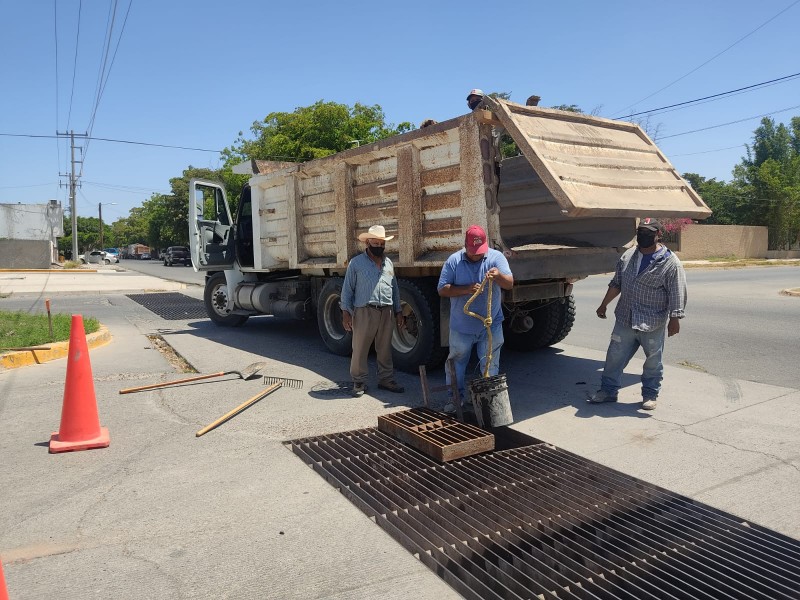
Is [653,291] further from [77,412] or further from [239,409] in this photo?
[77,412]

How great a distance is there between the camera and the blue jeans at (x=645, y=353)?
5.53 meters

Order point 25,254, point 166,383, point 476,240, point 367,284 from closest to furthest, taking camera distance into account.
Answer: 1. point 476,240
2. point 367,284
3. point 166,383
4. point 25,254

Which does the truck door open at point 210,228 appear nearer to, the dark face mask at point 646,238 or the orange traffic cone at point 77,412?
the orange traffic cone at point 77,412

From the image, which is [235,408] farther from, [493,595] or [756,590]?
[756,590]

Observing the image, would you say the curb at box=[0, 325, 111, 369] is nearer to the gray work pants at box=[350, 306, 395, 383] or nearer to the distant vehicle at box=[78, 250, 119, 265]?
the gray work pants at box=[350, 306, 395, 383]

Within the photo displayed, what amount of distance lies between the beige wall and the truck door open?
36.8 meters

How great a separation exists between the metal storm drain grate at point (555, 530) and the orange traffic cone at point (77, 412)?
1.62 m

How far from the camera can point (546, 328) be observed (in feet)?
26.7

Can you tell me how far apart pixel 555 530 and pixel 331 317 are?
5.39 meters

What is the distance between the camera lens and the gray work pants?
6234mm

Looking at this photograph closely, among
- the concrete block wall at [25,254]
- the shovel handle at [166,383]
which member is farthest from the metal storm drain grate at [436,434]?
the concrete block wall at [25,254]

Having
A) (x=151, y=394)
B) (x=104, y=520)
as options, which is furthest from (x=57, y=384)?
(x=104, y=520)

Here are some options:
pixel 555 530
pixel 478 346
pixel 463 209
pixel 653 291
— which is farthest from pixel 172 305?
pixel 555 530

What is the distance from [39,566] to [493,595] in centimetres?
A: 213
